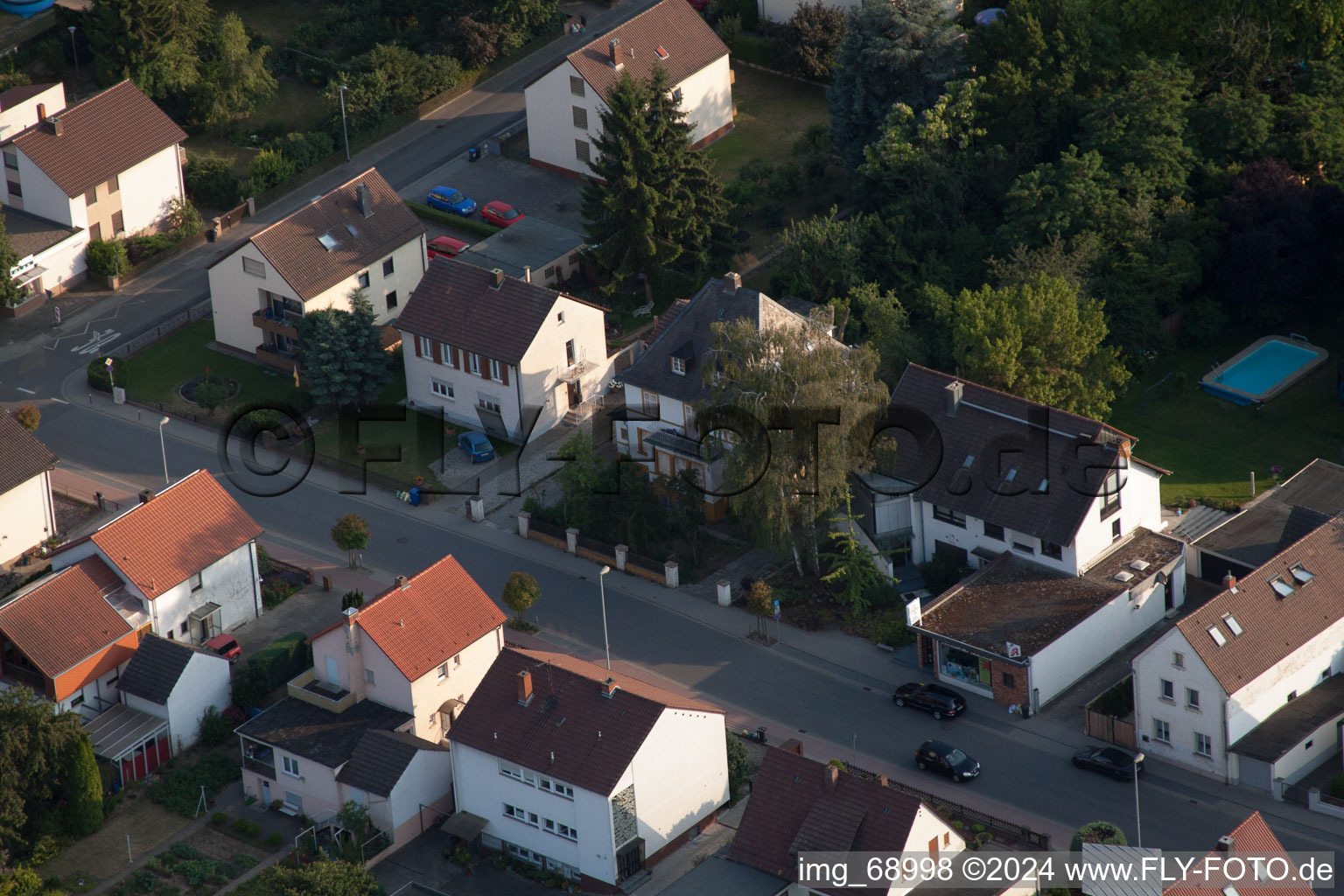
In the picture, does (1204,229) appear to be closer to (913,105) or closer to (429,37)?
(913,105)

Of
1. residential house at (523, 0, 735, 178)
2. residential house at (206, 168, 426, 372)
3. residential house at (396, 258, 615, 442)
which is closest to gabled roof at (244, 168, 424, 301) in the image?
residential house at (206, 168, 426, 372)

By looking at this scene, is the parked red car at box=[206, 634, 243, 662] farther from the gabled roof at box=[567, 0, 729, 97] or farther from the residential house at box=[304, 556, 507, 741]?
the gabled roof at box=[567, 0, 729, 97]

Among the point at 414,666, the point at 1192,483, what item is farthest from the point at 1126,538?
the point at 414,666

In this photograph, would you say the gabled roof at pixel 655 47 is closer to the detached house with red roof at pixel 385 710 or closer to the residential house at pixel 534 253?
the residential house at pixel 534 253

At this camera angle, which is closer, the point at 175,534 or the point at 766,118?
the point at 175,534

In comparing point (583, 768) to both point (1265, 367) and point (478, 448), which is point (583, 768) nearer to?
point (478, 448)

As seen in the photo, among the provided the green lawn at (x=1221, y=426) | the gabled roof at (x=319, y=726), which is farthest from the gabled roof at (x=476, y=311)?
the green lawn at (x=1221, y=426)

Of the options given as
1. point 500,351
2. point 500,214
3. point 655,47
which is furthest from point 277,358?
point 655,47
